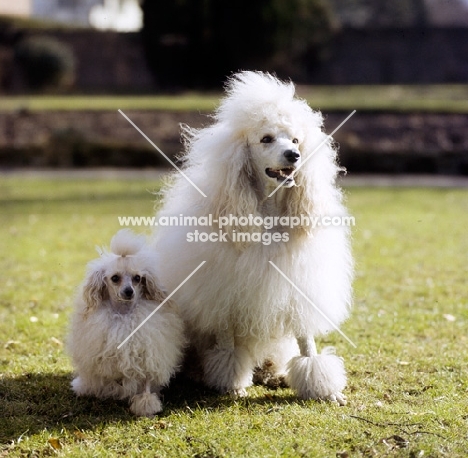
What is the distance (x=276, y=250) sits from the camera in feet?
15.4

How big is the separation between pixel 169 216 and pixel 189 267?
47 cm

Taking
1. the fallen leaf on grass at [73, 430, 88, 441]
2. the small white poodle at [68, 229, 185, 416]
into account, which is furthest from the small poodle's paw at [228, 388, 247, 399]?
the fallen leaf on grass at [73, 430, 88, 441]

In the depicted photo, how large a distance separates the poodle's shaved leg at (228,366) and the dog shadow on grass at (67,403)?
7 cm

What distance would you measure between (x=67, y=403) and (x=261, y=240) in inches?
65.6

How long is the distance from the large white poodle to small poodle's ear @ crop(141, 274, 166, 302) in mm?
275

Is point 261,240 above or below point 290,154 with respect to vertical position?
below

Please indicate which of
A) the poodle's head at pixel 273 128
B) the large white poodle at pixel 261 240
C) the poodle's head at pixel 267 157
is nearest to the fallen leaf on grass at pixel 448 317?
the large white poodle at pixel 261 240

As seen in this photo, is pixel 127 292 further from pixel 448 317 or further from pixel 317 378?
pixel 448 317

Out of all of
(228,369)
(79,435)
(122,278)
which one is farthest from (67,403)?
(228,369)

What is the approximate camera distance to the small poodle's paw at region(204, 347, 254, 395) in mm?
4828

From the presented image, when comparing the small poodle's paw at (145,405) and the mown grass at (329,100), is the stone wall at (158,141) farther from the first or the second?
the small poodle's paw at (145,405)

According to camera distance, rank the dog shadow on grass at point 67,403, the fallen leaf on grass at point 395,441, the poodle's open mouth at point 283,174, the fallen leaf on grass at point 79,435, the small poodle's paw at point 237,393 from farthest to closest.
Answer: the small poodle's paw at point 237,393 → the poodle's open mouth at point 283,174 → the dog shadow on grass at point 67,403 → the fallen leaf on grass at point 79,435 → the fallen leaf on grass at point 395,441

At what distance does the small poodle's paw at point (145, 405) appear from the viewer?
172 inches

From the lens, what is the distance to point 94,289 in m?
4.51
